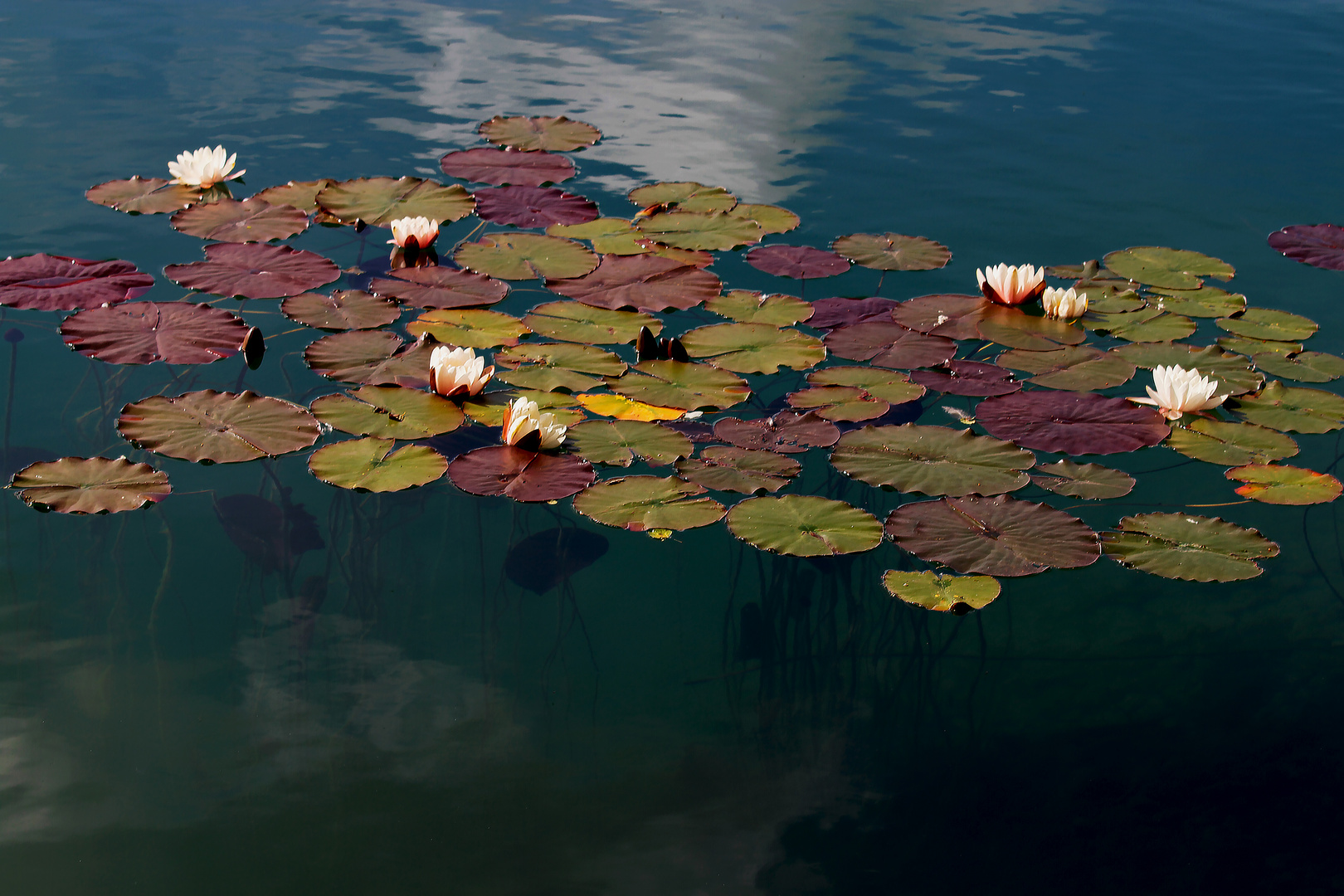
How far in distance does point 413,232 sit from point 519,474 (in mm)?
1746

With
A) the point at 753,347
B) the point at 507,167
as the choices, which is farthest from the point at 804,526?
the point at 507,167

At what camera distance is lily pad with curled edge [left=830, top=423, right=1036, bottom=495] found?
3.37m

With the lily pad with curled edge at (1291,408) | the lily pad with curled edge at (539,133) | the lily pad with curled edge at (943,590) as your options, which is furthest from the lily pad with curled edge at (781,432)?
the lily pad with curled edge at (539,133)

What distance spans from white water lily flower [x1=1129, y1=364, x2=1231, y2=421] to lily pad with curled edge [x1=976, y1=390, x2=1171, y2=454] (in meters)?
0.05

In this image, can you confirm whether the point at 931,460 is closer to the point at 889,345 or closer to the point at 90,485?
the point at 889,345

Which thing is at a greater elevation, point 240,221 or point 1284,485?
point 240,221

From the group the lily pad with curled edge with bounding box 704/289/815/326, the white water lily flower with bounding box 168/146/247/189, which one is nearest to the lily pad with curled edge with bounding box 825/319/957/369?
the lily pad with curled edge with bounding box 704/289/815/326

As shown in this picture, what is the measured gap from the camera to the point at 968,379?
399 cm

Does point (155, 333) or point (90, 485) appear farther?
point (155, 333)

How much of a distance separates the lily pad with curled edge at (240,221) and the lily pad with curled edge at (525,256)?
816mm

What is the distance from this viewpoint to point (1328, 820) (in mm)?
2447

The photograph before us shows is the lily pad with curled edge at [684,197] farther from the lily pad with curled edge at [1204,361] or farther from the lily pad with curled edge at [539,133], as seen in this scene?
the lily pad with curled edge at [1204,361]

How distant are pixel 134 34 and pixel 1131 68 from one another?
731cm

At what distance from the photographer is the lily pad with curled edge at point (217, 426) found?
131 inches
